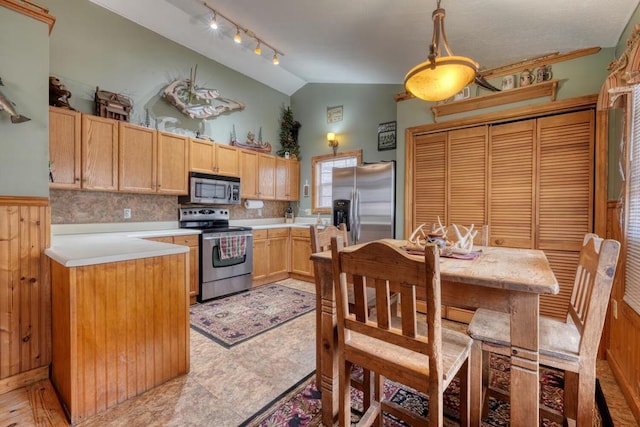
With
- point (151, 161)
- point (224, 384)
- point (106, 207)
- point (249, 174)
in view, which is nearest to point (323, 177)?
point (249, 174)

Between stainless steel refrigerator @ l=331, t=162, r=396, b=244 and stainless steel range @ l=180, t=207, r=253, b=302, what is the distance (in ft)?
4.67

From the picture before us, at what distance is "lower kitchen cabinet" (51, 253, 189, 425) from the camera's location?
153 centimetres

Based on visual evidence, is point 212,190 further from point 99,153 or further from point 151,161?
point 99,153

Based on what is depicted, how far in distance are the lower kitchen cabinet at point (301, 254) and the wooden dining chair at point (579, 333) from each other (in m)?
3.02

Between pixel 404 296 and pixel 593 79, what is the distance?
2843mm

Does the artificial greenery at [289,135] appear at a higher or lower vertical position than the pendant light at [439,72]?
higher

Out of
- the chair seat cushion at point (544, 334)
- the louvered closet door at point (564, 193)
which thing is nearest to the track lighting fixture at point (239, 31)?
the louvered closet door at point (564, 193)

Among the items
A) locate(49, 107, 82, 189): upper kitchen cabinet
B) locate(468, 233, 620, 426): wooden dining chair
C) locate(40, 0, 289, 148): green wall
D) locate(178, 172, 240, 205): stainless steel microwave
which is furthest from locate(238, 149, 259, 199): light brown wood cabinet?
locate(468, 233, 620, 426): wooden dining chair

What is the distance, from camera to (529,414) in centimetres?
118

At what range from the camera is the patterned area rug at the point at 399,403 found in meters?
1.55

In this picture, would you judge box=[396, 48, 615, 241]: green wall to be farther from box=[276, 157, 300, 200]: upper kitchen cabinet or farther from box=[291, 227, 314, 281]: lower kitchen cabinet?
box=[276, 157, 300, 200]: upper kitchen cabinet

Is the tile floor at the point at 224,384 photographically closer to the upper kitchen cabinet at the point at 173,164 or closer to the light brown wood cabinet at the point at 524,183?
the upper kitchen cabinet at the point at 173,164

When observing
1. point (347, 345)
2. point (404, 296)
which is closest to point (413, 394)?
point (347, 345)

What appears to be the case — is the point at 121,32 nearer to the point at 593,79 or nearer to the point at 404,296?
the point at 404,296
